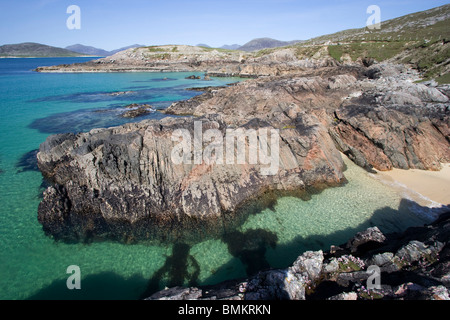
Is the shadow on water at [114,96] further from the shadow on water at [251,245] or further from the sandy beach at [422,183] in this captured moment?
the shadow on water at [251,245]

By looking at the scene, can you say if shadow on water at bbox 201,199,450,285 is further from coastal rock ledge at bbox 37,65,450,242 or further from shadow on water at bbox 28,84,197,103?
shadow on water at bbox 28,84,197,103

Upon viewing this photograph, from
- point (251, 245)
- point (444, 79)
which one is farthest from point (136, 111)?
point (444, 79)

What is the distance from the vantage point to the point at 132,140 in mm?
16156

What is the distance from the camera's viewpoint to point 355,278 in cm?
896

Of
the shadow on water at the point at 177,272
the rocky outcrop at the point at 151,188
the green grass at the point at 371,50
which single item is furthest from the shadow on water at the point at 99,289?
the green grass at the point at 371,50

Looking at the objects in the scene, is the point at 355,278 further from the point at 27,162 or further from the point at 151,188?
the point at 27,162

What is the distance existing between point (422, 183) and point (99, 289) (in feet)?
82.0

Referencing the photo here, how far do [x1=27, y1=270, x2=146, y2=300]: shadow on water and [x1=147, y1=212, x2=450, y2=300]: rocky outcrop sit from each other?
2.77 metres

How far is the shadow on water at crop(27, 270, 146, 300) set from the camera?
1085 cm
